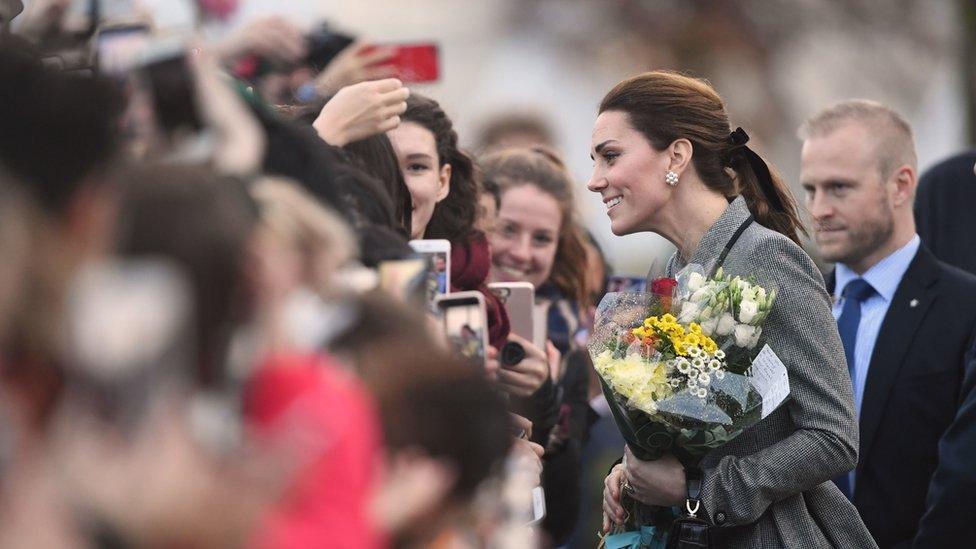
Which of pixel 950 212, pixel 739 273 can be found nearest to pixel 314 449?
pixel 739 273

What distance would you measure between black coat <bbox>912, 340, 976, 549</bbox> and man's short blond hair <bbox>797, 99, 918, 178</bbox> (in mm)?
1076

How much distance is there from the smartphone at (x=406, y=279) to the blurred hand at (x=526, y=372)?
193 centimetres

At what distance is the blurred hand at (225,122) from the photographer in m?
1.44

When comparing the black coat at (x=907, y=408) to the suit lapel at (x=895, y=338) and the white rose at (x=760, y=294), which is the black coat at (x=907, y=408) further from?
the white rose at (x=760, y=294)

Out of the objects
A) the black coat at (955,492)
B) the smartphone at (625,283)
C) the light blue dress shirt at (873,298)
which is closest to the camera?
the black coat at (955,492)

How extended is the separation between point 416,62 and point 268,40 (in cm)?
59

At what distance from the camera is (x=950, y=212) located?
17.1 ft

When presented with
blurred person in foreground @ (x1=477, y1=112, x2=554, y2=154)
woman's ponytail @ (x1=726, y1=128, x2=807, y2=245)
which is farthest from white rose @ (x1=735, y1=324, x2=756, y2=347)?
blurred person in foreground @ (x1=477, y1=112, x2=554, y2=154)

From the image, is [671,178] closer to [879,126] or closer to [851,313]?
[851,313]

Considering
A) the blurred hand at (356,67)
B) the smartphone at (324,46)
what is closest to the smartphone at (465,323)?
the blurred hand at (356,67)

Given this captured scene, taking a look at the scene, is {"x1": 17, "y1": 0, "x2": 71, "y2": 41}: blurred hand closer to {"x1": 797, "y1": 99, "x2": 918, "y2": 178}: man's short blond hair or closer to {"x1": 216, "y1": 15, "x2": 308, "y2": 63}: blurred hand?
{"x1": 216, "y1": 15, "x2": 308, "y2": 63}: blurred hand

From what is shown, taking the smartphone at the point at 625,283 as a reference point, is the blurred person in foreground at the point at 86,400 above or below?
above

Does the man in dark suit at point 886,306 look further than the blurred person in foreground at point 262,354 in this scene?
Yes

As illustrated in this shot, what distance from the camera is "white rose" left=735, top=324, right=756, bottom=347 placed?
9.82 ft
